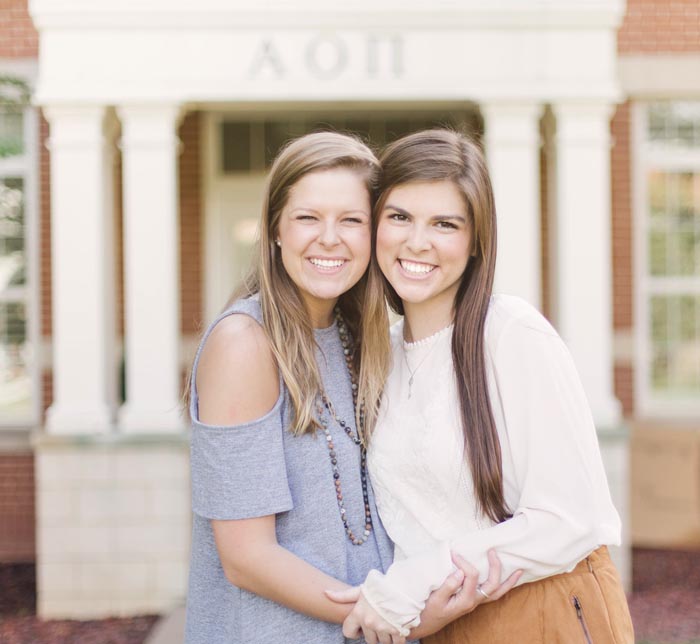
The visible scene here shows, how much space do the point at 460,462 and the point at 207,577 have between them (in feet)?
2.24

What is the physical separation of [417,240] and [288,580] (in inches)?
33.6

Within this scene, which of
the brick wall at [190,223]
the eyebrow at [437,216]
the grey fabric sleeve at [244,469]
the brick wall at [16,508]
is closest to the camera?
the grey fabric sleeve at [244,469]

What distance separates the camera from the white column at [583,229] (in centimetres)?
570

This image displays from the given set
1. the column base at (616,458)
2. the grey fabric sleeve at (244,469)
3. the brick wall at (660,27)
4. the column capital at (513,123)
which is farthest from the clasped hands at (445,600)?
the brick wall at (660,27)

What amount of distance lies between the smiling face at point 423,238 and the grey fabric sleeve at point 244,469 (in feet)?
1.64

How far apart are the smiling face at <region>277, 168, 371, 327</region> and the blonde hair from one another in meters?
0.02

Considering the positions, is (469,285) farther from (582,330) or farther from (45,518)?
(45,518)

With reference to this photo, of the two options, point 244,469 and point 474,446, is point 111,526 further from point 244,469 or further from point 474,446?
point 474,446

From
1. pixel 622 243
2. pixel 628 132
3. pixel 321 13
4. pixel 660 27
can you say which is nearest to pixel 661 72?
pixel 660 27

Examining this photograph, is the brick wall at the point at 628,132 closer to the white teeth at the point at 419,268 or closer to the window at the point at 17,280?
the window at the point at 17,280

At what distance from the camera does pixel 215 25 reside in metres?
5.61

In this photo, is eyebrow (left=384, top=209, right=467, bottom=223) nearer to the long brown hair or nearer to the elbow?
the long brown hair

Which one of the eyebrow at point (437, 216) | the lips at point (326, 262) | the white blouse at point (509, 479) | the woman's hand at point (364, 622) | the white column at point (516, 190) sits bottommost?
the woman's hand at point (364, 622)

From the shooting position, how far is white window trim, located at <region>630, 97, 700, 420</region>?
7.14 meters
